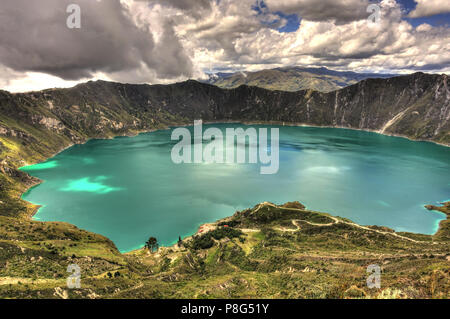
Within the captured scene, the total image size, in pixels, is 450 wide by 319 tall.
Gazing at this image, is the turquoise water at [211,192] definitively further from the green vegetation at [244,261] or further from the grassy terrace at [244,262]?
the grassy terrace at [244,262]

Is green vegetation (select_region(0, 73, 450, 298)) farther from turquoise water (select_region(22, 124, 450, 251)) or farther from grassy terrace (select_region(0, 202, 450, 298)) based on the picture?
turquoise water (select_region(22, 124, 450, 251))

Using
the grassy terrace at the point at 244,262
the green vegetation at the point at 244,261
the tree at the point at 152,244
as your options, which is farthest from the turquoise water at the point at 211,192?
the grassy terrace at the point at 244,262

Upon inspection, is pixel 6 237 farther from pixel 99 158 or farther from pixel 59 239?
pixel 99 158

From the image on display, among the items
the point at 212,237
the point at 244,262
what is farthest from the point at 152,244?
the point at 244,262

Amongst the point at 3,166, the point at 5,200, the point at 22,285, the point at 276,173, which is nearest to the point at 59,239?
the point at 22,285

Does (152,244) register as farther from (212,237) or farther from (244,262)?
(244,262)
